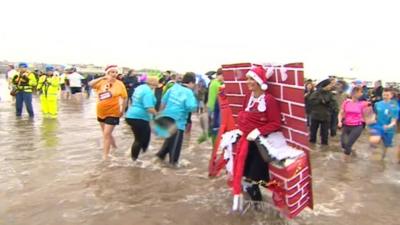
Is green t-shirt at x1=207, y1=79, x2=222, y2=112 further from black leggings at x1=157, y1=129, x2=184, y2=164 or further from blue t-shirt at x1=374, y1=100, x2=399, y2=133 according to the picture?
blue t-shirt at x1=374, y1=100, x2=399, y2=133

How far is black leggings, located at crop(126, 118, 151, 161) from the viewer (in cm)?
768

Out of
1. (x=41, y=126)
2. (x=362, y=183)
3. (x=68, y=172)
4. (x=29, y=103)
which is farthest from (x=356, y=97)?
(x=29, y=103)

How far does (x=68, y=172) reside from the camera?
23.5 ft

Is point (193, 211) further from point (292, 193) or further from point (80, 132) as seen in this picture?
point (80, 132)

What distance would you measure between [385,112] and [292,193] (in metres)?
4.89

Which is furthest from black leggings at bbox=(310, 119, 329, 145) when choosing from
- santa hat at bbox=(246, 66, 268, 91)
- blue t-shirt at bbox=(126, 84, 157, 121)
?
santa hat at bbox=(246, 66, 268, 91)

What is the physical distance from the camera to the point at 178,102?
7.64 meters

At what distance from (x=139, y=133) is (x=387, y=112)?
4.87m

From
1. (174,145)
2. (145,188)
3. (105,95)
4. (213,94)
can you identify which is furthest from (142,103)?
(145,188)

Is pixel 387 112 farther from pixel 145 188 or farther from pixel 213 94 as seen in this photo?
pixel 145 188

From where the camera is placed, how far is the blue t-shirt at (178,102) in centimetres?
764

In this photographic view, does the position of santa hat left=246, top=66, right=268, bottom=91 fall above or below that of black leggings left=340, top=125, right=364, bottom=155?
above

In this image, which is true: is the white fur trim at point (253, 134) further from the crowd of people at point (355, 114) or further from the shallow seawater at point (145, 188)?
the crowd of people at point (355, 114)

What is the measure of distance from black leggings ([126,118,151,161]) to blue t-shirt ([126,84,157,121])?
9cm
